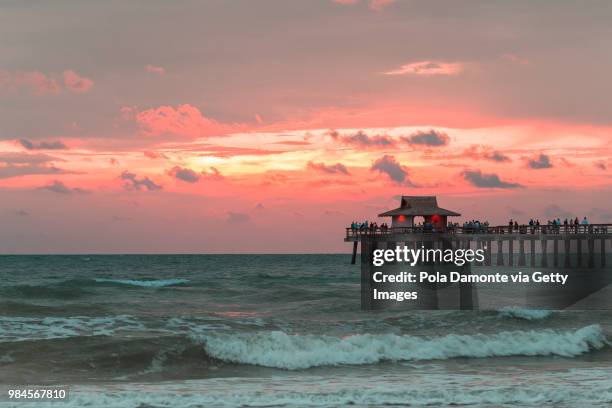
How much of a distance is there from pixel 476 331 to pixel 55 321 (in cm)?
1845

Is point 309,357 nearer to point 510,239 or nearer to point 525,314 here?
point 525,314

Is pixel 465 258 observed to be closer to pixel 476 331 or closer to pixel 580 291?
pixel 580 291

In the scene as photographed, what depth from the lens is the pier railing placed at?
188 feet

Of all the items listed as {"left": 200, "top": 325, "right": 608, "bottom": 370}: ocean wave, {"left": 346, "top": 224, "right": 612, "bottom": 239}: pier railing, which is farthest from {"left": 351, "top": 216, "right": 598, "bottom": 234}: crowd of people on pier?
{"left": 200, "top": 325, "right": 608, "bottom": 370}: ocean wave

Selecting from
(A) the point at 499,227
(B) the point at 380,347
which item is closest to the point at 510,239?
(A) the point at 499,227

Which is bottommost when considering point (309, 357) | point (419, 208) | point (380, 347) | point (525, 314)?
point (309, 357)

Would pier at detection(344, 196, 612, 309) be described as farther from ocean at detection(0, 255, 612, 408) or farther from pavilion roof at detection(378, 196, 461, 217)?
ocean at detection(0, 255, 612, 408)

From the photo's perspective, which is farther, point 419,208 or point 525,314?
point 419,208

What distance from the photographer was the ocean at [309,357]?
20.3 metres

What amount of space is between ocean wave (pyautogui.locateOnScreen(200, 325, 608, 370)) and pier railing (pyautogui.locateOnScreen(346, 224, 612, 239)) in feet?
89.3

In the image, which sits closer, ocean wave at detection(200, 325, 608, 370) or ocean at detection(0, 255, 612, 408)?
ocean at detection(0, 255, 612, 408)

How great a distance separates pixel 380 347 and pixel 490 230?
1402 inches

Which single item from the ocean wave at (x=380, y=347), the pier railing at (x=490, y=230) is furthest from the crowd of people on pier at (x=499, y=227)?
the ocean wave at (x=380, y=347)

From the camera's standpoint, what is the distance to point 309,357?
2762 centimetres
